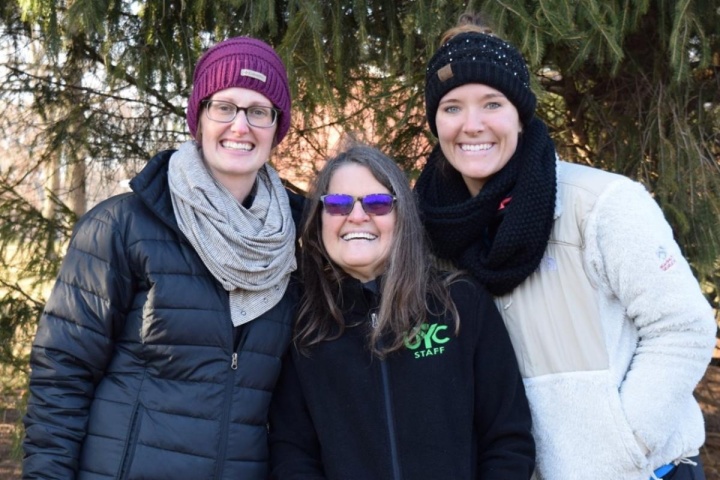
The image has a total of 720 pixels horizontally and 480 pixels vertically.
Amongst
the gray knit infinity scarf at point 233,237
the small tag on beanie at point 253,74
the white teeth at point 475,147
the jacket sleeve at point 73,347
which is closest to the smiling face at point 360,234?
the gray knit infinity scarf at point 233,237

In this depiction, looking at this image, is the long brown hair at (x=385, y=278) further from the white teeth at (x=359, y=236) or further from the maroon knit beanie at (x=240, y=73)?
the maroon knit beanie at (x=240, y=73)

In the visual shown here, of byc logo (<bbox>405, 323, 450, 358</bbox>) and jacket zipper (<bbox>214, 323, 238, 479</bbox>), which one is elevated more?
byc logo (<bbox>405, 323, 450, 358</bbox>)

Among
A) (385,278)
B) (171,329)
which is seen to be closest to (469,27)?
(385,278)

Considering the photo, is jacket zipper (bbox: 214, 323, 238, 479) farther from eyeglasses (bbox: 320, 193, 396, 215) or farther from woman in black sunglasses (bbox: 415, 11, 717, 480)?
woman in black sunglasses (bbox: 415, 11, 717, 480)

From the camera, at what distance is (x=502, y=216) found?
93.6 inches

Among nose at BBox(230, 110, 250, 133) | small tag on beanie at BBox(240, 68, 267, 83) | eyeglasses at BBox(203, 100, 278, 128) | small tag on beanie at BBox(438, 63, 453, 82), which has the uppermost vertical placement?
small tag on beanie at BBox(438, 63, 453, 82)

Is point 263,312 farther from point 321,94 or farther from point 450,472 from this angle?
point 321,94

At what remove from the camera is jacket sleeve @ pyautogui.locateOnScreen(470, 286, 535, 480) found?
2.17 m

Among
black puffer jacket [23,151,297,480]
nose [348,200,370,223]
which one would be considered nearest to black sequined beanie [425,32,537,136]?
nose [348,200,370,223]

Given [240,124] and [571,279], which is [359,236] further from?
[571,279]

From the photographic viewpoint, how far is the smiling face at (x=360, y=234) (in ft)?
7.68

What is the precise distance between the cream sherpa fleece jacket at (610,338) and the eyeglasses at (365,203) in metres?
0.49

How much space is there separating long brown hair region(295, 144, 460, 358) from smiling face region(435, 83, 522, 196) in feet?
0.68

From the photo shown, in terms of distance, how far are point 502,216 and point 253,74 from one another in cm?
91
